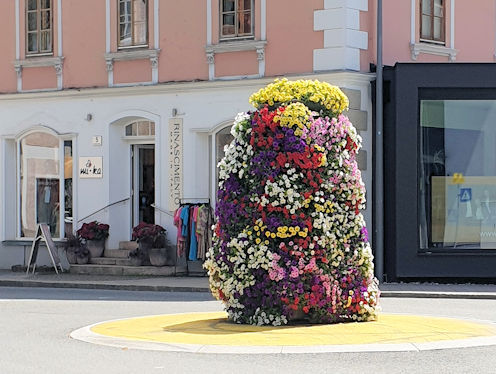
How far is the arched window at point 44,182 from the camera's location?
1041 inches

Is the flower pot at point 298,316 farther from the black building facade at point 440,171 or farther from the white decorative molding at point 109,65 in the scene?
the white decorative molding at point 109,65

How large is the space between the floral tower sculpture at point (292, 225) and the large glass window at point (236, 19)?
10076 millimetres

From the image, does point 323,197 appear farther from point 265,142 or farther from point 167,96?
point 167,96

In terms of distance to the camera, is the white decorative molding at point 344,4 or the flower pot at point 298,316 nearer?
the flower pot at point 298,316

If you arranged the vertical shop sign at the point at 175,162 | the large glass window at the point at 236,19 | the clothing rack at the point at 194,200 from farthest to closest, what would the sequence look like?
1. the vertical shop sign at the point at 175,162
2. the clothing rack at the point at 194,200
3. the large glass window at the point at 236,19

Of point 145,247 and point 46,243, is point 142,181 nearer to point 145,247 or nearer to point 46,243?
point 145,247

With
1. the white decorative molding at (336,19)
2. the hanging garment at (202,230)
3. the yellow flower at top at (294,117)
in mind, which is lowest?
the hanging garment at (202,230)

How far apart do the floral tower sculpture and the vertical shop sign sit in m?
10.6

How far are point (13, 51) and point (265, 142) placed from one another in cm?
1448

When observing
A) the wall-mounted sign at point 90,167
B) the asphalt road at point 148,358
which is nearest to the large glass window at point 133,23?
the wall-mounted sign at point 90,167

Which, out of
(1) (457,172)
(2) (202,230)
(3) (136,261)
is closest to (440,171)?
(1) (457,172)

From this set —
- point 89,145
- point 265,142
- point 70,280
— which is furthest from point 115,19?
point 265,142

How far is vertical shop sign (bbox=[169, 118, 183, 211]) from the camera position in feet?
81.2

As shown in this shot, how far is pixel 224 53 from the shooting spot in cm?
2419
